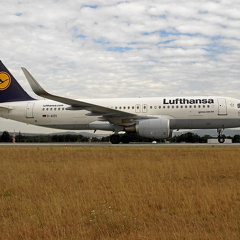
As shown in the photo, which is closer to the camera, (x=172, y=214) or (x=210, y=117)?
(x=172, y=214)

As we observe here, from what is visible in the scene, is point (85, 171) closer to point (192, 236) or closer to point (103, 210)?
point (103, 210)

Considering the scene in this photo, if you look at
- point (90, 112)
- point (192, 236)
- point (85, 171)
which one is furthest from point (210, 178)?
point (90, 112)

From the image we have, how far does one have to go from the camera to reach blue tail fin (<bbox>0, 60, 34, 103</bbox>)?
3384cm

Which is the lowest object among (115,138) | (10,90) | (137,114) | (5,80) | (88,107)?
(115,138)

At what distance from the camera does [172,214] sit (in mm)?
6184

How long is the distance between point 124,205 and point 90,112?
24.2 meters

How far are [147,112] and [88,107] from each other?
477cm

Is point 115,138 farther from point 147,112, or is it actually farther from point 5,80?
point 5,80

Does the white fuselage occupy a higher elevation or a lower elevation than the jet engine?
higher

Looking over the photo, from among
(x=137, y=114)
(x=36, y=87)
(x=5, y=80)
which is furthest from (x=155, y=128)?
(x=5, y=80)

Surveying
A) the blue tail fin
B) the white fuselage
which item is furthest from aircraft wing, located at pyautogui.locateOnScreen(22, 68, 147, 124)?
the blue tail fin

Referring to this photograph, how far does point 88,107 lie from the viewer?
28266 mm

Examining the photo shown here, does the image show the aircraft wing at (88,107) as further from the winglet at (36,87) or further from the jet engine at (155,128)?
the jet engine at (155,128)

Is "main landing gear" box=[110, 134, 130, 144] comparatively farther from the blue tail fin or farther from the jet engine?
the blue tail fin
